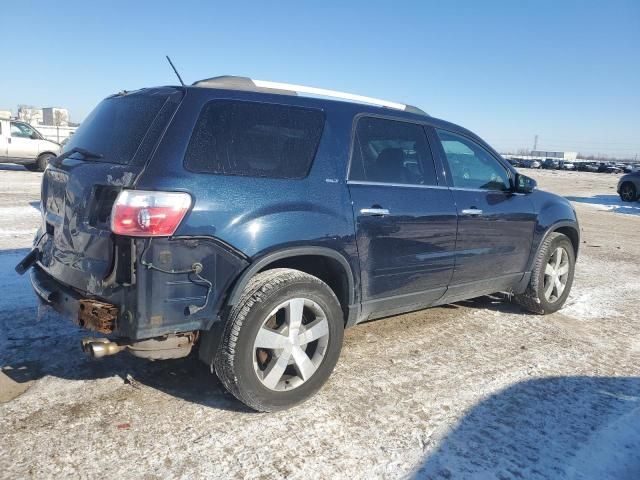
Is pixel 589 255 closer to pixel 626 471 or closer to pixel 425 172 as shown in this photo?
pixel 425 172

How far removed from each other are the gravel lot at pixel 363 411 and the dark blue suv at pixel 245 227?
13.9 inches

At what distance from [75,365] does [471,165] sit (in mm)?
3508

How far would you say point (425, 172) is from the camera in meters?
3.96

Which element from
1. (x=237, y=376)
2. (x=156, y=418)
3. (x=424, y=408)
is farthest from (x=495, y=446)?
(x=156, y=418)

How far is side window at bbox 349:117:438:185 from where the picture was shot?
138 inches

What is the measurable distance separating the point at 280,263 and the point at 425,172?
1.51 m

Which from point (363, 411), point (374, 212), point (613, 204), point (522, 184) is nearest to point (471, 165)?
point (522, 184)

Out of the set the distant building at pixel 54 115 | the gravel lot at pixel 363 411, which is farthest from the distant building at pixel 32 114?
the gravel lot at pixel 363 411

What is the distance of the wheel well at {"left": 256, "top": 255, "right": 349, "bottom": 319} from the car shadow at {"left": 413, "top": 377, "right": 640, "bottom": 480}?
107 cm

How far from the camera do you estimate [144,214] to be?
252cm

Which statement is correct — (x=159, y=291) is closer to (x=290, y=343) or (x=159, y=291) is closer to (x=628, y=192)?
(x=290, y=343)

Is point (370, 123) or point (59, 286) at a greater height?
point (370, 123)

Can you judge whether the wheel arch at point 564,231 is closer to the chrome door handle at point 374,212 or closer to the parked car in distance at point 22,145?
the chrome door handle at point 374,212

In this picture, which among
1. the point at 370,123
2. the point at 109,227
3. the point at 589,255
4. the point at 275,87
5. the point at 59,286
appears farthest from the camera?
the point at 589,255
